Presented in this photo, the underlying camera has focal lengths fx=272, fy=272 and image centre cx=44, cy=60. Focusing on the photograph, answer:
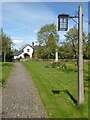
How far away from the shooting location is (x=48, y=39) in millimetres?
83562

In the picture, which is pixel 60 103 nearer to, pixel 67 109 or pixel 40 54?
pixel 67 109

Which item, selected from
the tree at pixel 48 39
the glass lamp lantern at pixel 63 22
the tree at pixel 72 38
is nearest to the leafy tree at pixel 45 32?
the tree at pixel 48 39

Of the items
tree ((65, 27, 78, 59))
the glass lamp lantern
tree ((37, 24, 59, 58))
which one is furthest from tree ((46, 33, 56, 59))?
the glass lamp lantern

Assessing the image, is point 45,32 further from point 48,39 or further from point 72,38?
point 72,38

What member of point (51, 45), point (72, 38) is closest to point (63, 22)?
point (72, 38)

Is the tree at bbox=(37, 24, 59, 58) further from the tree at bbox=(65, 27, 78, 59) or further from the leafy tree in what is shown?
the tree at bbox=(65, 27, 78, 59)

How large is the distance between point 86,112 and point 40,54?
3231 inches

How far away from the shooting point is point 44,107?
10328 millimetres

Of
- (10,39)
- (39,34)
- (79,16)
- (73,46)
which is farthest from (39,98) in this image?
(39,34)

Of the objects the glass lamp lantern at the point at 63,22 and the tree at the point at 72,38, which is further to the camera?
the tree at the point at 72,38

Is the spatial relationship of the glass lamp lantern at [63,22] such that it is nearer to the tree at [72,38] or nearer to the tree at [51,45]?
the tree at [72,38]

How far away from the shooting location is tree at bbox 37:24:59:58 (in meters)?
81.7

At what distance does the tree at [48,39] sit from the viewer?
268 feet

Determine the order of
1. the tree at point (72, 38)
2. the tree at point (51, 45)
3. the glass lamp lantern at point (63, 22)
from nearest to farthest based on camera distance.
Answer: the glass lamp lantern at point (63, 22)
the tree at point (72, 38)
the tree at point (51, 45)
